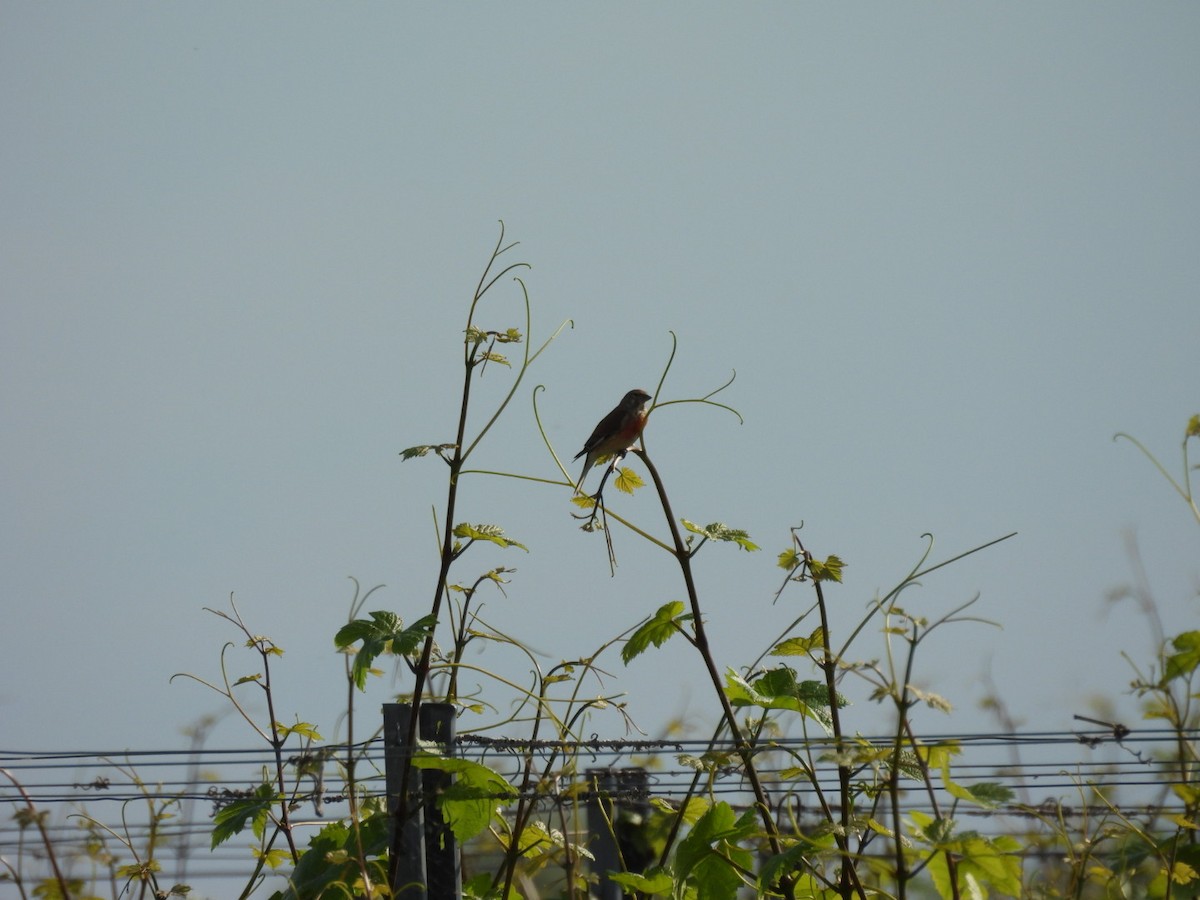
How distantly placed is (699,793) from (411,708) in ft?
2.38

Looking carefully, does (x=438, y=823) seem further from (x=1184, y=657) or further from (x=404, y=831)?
(x=1184, y=657)

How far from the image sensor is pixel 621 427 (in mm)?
3324

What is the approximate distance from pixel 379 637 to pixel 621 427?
96 cm

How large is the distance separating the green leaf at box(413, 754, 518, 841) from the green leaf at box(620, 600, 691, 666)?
43 centimetres

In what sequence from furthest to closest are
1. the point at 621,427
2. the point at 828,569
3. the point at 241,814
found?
the point at 621,427 → the point at 241,814 → the point at 828,569

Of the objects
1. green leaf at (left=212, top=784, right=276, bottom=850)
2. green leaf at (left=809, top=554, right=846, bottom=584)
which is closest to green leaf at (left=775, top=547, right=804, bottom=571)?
green leaf at (left=809, top=554, right=846, bottom=584)

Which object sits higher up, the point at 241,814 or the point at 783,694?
the point at 783,694

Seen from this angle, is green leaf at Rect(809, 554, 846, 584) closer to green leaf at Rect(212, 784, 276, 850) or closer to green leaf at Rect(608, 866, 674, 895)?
green leaf at Rect(608, 866, 674, 895)

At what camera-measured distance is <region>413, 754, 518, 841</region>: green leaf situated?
2.64m

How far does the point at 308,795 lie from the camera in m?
2.93

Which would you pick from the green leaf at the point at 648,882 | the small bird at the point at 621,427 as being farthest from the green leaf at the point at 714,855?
the small bird at the point at 621,427

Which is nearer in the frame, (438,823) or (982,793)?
(982,793)

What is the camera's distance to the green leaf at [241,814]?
2.99 m

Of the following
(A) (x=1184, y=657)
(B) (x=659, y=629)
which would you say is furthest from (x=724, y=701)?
(A) (x=1184, y=657)
